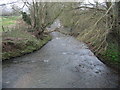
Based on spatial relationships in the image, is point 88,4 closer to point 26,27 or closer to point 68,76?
point 68,76

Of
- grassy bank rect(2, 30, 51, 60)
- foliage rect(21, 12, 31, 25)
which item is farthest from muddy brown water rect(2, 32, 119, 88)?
foliage rect(21, 12, 31, 25)

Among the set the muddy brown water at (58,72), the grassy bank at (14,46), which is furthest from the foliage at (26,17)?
the muddy brown water at (58,72)

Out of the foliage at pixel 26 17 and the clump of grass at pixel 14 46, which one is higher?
the foliage at pixel 26 17

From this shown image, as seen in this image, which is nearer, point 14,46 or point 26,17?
point 14,46

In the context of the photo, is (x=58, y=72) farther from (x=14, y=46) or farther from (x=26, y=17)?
(x=26, y=17)

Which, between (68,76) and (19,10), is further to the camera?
(19,10)

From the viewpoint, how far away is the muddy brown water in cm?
1186

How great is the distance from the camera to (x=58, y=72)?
45.8ft

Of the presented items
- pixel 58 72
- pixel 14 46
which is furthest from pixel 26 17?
pixel 58 72

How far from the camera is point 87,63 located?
16484 mm

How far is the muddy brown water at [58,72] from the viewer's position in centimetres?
1186

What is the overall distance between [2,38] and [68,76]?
907cm

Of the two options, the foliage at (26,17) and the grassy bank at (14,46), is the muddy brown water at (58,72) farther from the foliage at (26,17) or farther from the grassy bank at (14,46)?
the foliage at (26,17)

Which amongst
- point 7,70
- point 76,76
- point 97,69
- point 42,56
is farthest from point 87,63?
point 7,70
